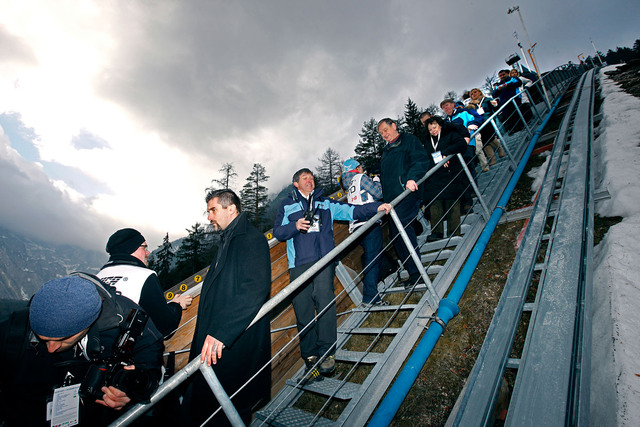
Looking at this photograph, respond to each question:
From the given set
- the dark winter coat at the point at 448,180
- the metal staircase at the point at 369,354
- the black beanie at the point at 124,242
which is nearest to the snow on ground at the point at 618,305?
the metal staircase at the point at 369,354

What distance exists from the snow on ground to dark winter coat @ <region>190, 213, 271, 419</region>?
179cm

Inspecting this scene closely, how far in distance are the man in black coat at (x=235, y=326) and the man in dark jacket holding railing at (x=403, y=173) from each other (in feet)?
6.23

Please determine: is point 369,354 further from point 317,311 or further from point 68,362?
point 68,362

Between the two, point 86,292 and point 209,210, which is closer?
A: point 86,292

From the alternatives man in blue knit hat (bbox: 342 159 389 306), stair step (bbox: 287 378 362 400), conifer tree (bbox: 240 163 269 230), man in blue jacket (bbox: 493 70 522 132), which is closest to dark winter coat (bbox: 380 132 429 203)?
man in blue knit hat (bbox: 342 159 389 306)

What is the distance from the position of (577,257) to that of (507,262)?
2.28 ft

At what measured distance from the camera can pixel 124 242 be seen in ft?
6.89

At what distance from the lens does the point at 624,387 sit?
3.83ft

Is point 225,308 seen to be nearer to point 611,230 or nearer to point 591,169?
point 611,230

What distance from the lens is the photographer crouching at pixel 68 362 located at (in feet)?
4.00

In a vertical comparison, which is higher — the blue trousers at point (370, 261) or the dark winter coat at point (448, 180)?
the dark winter coat at point (448, 180)

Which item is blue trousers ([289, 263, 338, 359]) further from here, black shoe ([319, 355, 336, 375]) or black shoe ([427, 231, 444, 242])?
black shoe ([427, 231, 444, 242])

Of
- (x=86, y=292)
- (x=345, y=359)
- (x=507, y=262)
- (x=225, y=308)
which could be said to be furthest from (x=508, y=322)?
(x=86, y=292)

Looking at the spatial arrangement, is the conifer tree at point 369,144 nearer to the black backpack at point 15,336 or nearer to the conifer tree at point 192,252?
the conifer tree at point 192,252
